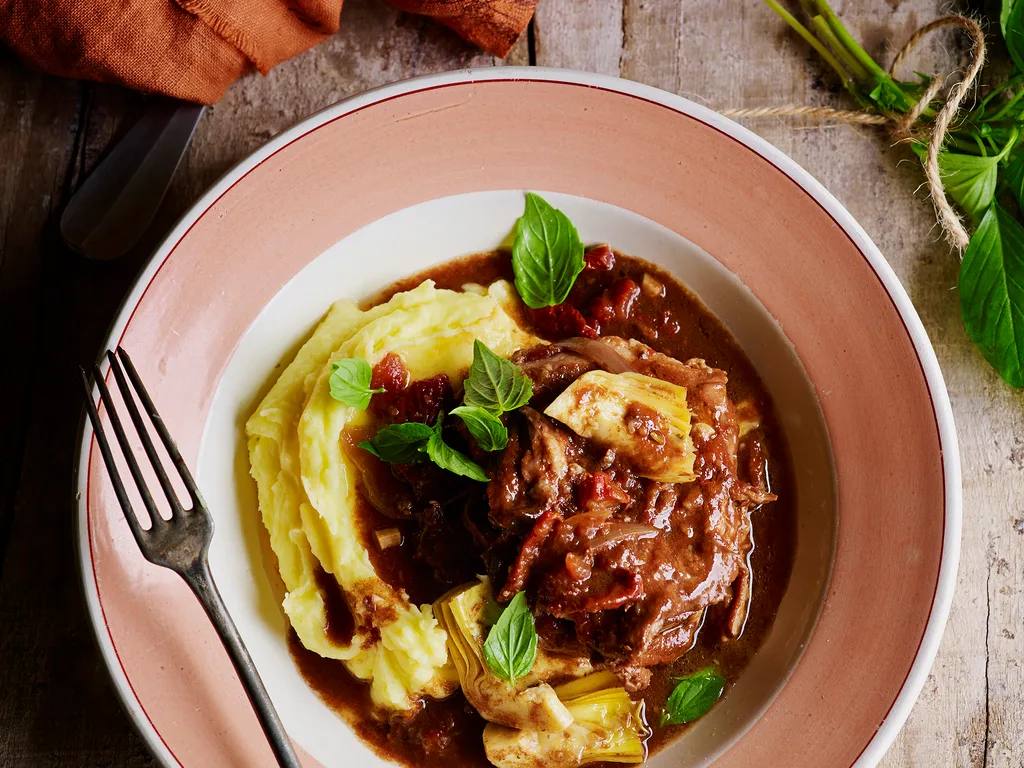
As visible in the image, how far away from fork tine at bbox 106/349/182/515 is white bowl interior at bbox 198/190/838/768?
1.81 feet

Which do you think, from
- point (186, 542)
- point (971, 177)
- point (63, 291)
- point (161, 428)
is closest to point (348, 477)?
point (186, 542)

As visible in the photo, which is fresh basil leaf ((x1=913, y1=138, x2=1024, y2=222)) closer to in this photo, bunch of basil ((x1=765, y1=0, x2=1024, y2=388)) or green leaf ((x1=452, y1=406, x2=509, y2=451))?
bunch of basil ((x1=765, y1=0, x2=1024, y2=388))

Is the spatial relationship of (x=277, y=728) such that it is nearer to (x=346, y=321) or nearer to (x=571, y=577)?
(x=571, y=577)

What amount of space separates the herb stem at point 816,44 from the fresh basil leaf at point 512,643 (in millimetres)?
3898

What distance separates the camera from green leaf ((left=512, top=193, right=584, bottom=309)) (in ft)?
15.7

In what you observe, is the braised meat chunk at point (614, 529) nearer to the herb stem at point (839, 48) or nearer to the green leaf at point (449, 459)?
the green leaf at point (449, 459)

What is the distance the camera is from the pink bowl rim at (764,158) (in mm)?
4230

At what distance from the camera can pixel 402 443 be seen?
14.3 feet

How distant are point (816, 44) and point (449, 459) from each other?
11.8 ft

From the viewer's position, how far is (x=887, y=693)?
4449 millimetres

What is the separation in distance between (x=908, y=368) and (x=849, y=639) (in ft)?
5.14

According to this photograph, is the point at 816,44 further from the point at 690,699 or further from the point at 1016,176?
the point at 690,699

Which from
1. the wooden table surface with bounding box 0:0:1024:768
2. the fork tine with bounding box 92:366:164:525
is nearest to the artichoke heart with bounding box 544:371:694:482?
the fork tine with bounding box 92:366:164:525

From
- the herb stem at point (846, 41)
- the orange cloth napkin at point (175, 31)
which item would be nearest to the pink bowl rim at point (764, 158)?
the orange cloth napkin at point (175, 31)
